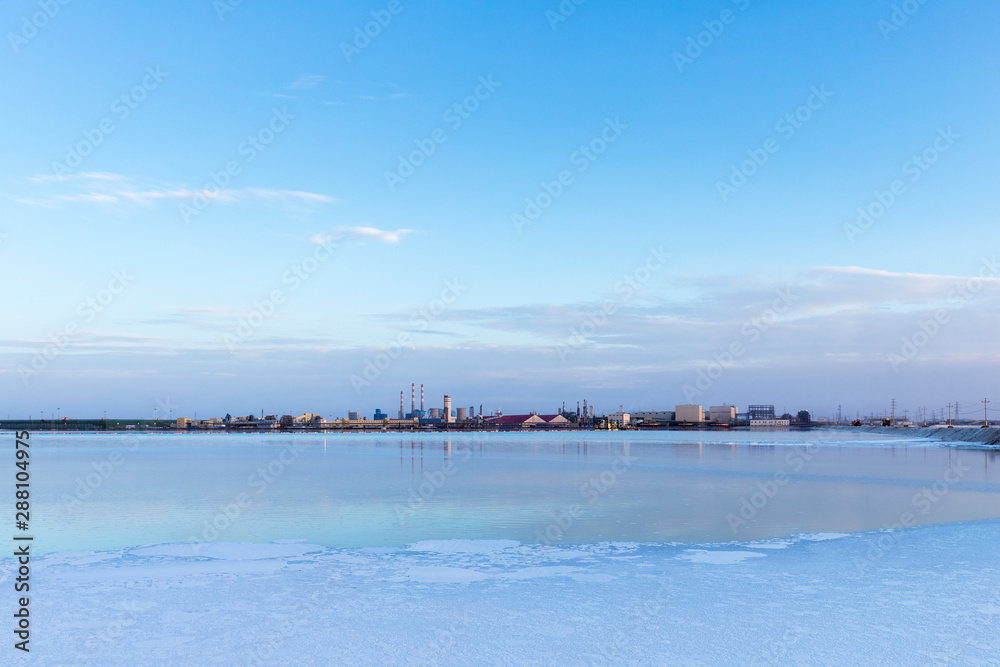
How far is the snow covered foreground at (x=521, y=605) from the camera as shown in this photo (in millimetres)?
5812

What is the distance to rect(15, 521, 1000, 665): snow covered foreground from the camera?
229 inches

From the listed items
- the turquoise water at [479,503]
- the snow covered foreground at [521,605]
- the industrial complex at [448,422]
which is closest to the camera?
the snow covered foreground at [521,605]

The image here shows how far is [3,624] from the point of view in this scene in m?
6.58

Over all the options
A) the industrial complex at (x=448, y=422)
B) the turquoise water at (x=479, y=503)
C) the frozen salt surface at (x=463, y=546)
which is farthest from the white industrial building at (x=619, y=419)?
the frozen salt surface at (x=463, y=546)

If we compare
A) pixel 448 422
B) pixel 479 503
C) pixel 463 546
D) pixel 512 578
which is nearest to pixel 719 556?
pixel 512 578

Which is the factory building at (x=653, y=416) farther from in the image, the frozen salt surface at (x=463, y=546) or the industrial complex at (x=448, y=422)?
the frozen salt surface at (x=463, y=546)

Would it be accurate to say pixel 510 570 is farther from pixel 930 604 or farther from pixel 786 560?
pixel 930 604

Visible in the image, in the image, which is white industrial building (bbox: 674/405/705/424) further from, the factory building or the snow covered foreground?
the snow covered foreground

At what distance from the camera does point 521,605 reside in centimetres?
722

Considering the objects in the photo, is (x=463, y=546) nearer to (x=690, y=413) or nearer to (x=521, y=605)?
(x=521, y=605)

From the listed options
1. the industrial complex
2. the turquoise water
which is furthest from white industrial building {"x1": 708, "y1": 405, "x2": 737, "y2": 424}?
the turquoise water

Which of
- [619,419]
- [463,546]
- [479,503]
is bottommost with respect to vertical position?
[619,419]

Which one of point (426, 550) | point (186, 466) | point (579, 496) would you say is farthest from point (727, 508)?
point (186, 466)

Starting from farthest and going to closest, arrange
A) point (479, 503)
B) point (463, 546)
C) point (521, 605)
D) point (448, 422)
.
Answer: point (448, 422), point (479, 503), point (463, 546), point (521, 605)
